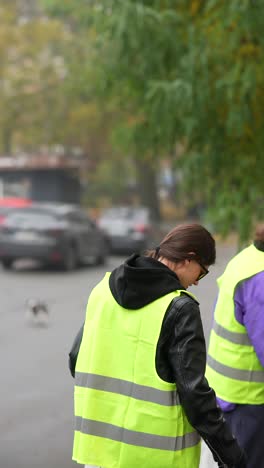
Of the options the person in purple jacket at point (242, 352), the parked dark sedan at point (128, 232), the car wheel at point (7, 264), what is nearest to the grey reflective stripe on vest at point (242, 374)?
the person in purple jacket at point (242, 352)

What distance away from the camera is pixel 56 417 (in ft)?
22.7

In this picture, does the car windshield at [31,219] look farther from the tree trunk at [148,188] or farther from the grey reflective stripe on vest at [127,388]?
the tree trunk at [148,188]

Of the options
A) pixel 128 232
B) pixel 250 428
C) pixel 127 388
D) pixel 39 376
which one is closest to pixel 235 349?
pixel 250 428

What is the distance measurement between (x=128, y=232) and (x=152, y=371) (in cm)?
2049

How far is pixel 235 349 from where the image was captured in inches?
140

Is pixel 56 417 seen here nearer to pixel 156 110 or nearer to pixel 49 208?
pixel 156 110

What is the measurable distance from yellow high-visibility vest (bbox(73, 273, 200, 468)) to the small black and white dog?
8951mm

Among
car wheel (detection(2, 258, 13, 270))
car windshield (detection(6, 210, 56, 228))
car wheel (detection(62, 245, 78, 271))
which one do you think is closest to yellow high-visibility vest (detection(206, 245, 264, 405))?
car windshield (detection(6, 210, 56, 228))

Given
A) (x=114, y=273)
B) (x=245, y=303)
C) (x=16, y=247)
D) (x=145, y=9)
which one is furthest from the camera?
(x=16, y=247)

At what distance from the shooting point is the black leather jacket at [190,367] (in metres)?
2.66

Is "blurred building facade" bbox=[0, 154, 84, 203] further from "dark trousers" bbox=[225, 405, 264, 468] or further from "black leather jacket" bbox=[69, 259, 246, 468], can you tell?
"black leather jacket" bbox=[69, 259, 246, 468]

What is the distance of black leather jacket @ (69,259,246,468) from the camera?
2.66 meters

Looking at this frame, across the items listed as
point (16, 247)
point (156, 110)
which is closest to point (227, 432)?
point (156, 110)

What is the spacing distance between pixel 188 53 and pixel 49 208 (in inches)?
513
